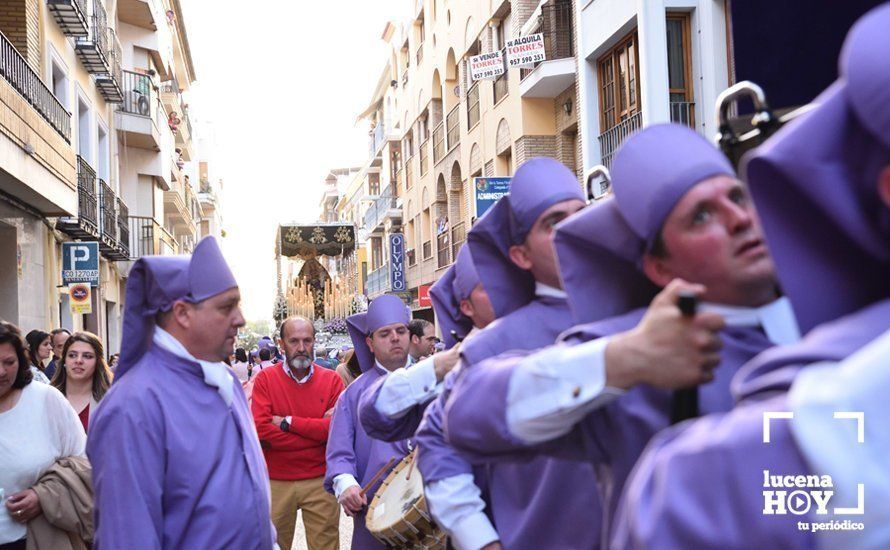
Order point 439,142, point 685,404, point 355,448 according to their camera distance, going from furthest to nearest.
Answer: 1. point 439,142
2. point 355,448
3. point 685,404

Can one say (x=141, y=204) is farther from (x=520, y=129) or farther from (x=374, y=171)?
(x=374, y=171)

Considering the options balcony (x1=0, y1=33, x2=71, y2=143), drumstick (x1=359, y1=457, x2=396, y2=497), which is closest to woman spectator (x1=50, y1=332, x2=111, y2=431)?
drumstick (x1=359, y1=457, x2=396, y2=497)

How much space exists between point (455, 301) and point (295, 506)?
3.81 meters

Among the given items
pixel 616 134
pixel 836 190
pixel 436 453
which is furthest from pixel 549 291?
pixel 616 134

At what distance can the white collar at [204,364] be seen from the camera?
469 cm

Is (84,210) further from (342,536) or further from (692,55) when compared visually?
(342,536)

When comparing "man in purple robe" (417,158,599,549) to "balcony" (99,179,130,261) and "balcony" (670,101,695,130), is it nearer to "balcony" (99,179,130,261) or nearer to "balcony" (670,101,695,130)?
"balcony" (670,101,695,130)

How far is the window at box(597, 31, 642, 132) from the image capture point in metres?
19.2

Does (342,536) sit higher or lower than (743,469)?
lower

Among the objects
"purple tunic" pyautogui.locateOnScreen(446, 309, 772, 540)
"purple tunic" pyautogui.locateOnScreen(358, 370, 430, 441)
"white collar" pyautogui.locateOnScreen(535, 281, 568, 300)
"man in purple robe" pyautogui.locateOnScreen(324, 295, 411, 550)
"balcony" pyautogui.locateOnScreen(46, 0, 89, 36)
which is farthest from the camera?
"balcony" pyautogui.locateOnScreen(46, 0, 89, 36)

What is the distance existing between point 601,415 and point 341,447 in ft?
16.6

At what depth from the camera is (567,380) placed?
210 centimetres

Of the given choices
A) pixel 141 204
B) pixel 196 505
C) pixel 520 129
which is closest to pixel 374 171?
pixel 141 204

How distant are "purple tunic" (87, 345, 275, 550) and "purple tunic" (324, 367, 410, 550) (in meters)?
2.32
